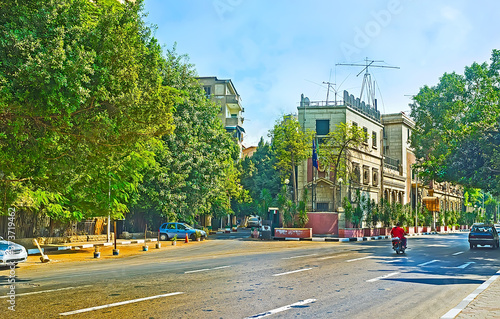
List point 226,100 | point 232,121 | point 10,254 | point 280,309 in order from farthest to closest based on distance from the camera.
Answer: point 226,100 → point 232,121 → point 10,254 → point 280,309

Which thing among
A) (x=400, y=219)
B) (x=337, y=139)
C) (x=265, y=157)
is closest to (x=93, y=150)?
(x=337, y=139)

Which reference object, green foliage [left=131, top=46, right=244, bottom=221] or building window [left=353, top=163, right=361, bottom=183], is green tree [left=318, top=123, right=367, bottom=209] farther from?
green foliage [left=131, top=46, right=244, bottom=221]

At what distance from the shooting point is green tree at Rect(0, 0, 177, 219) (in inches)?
456

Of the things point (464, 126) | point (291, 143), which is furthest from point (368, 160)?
point (464, 126)

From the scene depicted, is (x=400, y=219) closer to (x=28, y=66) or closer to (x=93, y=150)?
(x=93, y=150)

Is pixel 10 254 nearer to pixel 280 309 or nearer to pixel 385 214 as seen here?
pixel 280 309

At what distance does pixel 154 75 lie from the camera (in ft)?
49.8

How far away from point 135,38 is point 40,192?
36.6 feet

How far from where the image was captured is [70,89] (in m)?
11.8

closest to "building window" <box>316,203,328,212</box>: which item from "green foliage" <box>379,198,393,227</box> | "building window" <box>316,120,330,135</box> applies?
"green foliage" <box>379,198,393,227</box>

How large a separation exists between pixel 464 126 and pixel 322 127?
17.1 meters

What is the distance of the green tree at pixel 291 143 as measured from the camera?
47188 millimetres

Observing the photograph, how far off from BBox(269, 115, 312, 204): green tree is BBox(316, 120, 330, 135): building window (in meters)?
2.70

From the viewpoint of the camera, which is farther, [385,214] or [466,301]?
[385,214]
